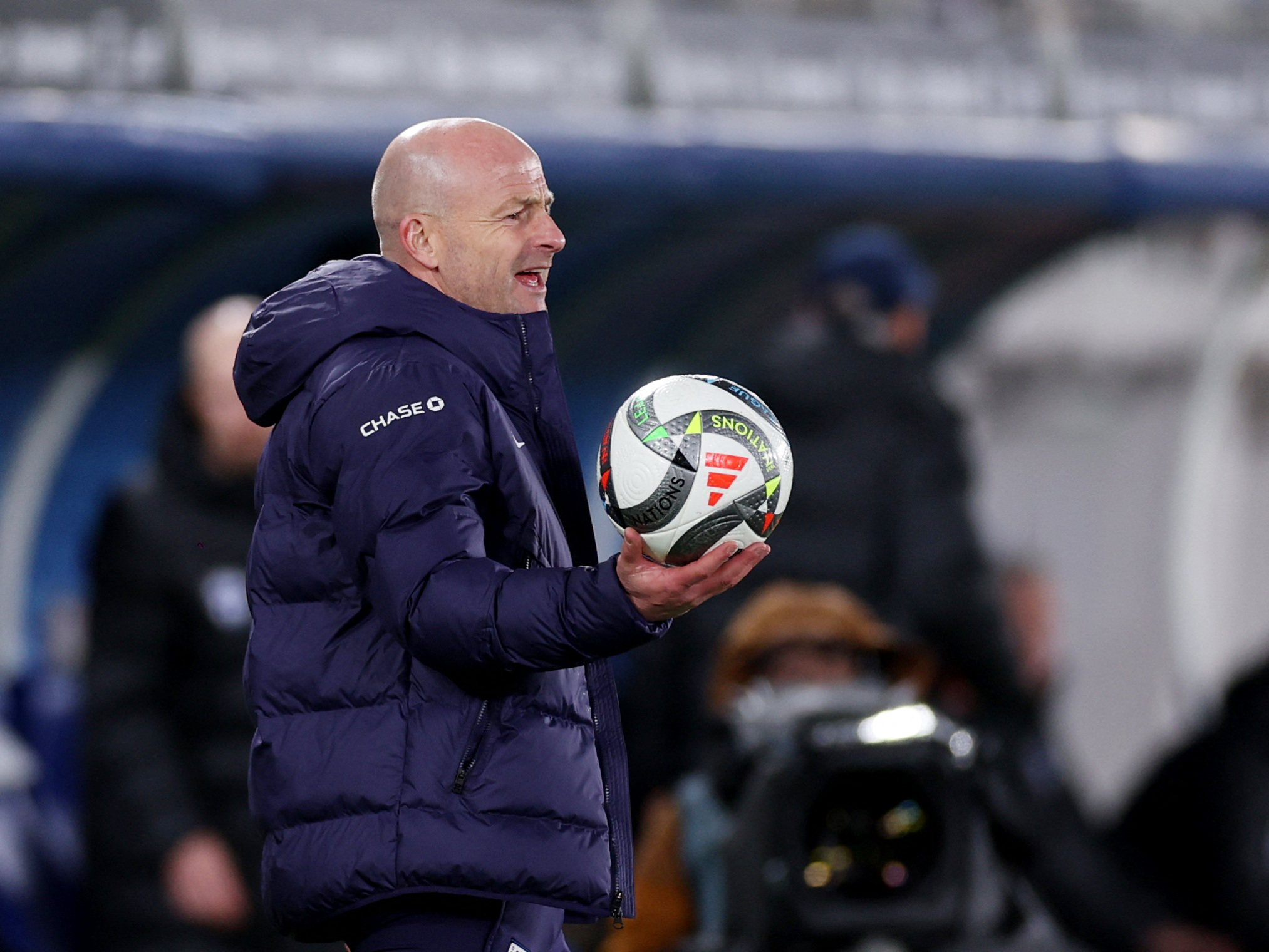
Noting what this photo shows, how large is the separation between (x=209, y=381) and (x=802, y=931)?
1.63m

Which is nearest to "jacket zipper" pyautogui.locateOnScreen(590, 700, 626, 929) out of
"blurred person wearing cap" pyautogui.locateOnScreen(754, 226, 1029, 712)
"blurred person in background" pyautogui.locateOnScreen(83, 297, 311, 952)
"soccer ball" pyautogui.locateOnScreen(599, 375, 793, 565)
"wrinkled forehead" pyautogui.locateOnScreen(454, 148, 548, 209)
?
"soccer ball" pyautogui.locateOnScreen(599, 375, 793, 565)

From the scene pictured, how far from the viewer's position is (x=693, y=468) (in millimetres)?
2145

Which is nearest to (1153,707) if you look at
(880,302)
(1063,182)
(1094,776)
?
(1094,776)

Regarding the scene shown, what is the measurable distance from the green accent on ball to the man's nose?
8.5 inches

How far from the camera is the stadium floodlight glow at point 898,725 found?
12.5 ft

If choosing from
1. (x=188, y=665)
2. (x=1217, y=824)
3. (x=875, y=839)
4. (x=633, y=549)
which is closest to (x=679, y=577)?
(x=633, y=549)

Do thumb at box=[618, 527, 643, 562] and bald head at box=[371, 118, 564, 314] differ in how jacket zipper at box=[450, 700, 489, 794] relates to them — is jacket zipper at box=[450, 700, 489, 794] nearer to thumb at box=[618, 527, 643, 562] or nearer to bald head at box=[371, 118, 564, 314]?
thumb at box=[618, 527, 643, 562]

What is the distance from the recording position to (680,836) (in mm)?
4074

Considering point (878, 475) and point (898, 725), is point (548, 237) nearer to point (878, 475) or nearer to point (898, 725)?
point (898, 725)

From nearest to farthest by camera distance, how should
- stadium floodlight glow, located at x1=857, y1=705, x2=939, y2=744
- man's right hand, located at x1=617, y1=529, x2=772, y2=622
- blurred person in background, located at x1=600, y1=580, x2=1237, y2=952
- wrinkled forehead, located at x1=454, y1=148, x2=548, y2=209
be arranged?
man's right hand, located at x1=617, y1=529, x2=772, y2=622 < wrinkled forehead, located at x1=454, y1=148, x2=548, y2=209 < stadium floodlight glow, located at x1=857, y1=705, x2=939, y2=744 < blurred person in background, located at x1=600, y1=580, x2=1237, y2=952

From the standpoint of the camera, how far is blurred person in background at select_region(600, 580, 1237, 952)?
3.99 metres

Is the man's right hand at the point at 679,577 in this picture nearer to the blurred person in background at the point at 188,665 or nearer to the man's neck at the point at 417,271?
the man's neck at the point at 417,271

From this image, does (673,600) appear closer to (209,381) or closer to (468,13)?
(209,381)

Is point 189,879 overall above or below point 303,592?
below
